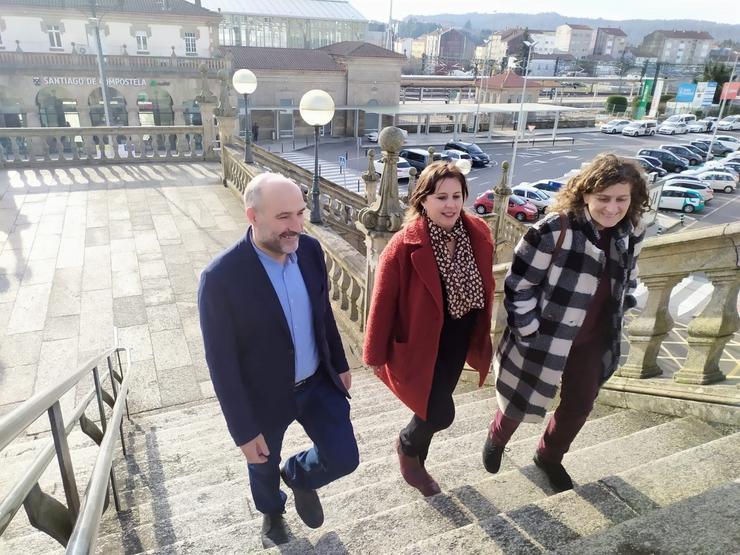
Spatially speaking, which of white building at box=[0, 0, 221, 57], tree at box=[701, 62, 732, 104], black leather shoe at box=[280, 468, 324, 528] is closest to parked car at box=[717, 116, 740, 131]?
tree at box=[701, 62, 732, 104]

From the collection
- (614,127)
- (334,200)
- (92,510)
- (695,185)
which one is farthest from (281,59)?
(92,510)

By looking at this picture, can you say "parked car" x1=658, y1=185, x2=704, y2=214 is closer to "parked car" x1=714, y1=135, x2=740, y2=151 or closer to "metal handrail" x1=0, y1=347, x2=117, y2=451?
"parked car" x1=714, y1=135, x2=740, y2=151

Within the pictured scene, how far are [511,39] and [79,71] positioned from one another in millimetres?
112538

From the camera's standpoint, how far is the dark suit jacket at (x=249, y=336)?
224 centimetres

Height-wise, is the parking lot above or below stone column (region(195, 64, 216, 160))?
below

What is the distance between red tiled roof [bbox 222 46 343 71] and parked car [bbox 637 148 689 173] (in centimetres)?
2423

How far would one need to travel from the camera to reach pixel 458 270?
258 cm

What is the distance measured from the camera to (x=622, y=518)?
2273mm

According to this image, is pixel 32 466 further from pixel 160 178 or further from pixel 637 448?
pixel 160 178

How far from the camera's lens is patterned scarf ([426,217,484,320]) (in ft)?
8.38

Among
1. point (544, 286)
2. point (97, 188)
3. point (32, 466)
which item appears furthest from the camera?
point (97, 188)

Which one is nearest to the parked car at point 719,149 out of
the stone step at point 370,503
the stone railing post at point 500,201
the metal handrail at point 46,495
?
the stone railing post at point 500,201

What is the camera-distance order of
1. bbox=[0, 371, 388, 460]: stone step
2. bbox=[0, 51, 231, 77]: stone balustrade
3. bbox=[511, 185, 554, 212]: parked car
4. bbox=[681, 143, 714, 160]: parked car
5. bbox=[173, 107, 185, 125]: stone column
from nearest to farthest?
bbox=[0, 371, 388, 460]: stone step
bbox=[511, 185, 554, 212]: parked car
bbox=[0, 51, 231, 77]: stone balustrade
bbox=[173, 107, 185, 125]: stone column
bbox=[681, 143, 714, 160]: parked car

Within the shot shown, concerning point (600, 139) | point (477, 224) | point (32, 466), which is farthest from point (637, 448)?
point (600, 139)
